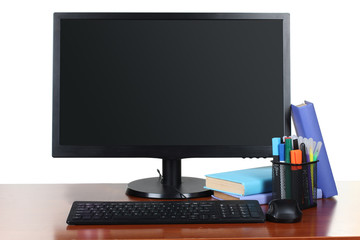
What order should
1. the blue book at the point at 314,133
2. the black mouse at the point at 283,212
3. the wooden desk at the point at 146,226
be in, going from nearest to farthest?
the wooden desk at the point at 146,226 → the black mouse at the point at 283,212 → the blue book at the point at 314,133

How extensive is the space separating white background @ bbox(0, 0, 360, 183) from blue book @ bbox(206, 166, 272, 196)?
21.0 inches

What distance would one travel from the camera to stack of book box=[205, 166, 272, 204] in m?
1.50

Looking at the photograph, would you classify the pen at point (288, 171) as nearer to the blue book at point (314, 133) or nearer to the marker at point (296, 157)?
the marker at point (296, 157)

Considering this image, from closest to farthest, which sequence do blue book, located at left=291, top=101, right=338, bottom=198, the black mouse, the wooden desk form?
the wooden desk
the black mouse
blue book, located at left=291, top=101, right=338, bottom=198

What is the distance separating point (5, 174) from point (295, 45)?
1332 mm

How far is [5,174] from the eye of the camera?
2207mm

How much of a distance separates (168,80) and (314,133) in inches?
18.7

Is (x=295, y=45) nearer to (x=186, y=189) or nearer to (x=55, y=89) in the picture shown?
(x=186, y=189)

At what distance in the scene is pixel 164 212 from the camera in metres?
1.34

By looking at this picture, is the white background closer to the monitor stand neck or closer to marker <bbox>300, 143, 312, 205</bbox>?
the monitor stand neck

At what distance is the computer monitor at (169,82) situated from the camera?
64.7 inches

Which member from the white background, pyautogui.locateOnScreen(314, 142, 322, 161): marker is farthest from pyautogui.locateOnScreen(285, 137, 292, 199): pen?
the white background

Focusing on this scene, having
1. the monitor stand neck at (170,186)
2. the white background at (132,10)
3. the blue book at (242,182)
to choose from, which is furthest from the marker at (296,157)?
the white background at (132,10)

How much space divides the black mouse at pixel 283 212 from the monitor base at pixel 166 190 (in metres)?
0.33
